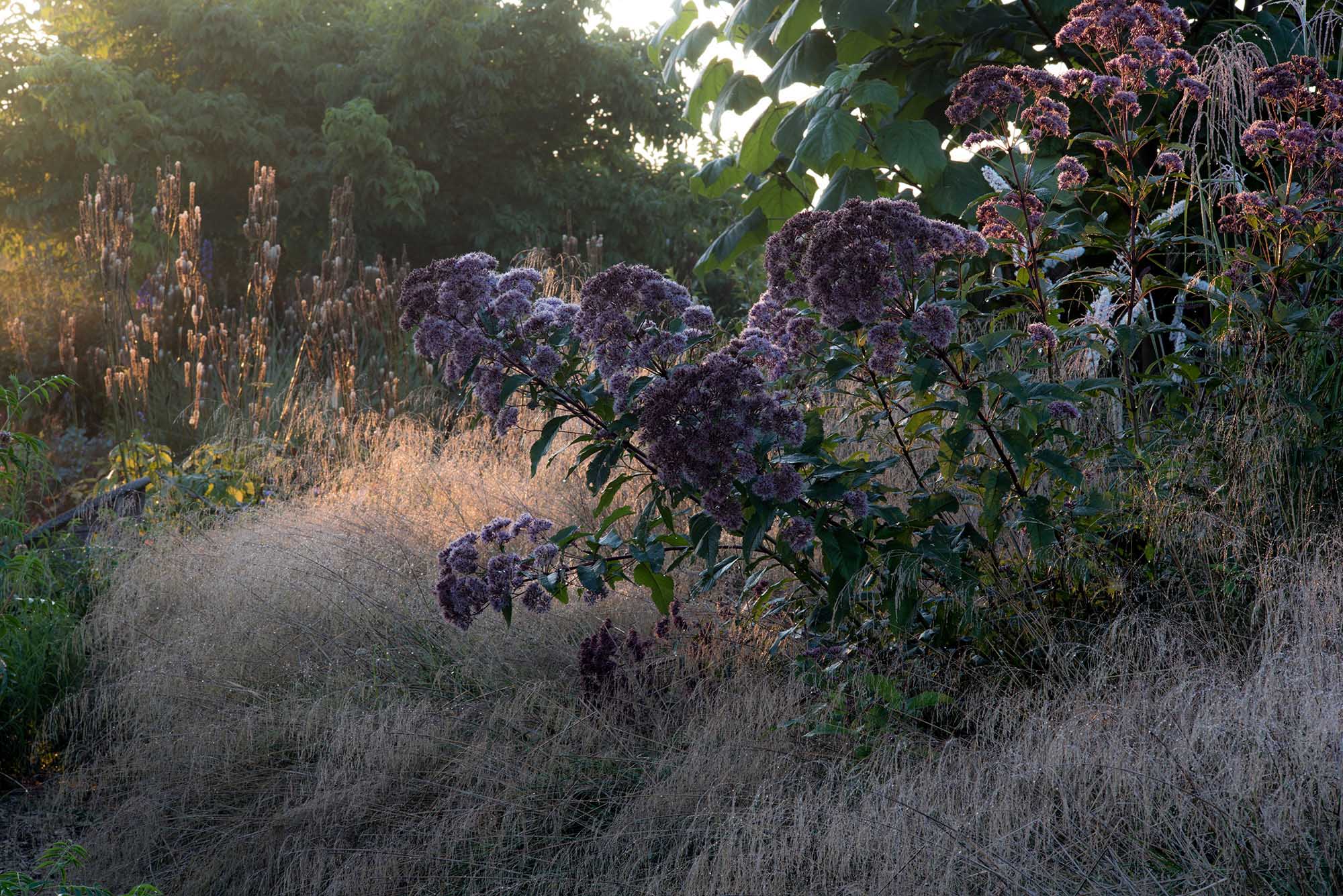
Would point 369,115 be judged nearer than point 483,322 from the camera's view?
No

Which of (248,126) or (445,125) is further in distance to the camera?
(445,125)

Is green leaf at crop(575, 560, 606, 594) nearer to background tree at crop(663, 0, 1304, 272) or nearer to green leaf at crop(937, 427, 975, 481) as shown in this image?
green leaf at crop(937, 427, 975, 481)

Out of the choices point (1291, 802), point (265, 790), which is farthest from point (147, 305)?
point (1291, 802)

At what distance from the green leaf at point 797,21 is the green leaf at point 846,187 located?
2.13 feet

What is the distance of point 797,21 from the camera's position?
491 centimetres

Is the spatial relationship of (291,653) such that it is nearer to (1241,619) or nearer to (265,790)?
(265,790)

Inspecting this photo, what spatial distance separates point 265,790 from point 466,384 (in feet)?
3.89

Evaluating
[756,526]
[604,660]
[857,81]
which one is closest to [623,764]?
[604,660]

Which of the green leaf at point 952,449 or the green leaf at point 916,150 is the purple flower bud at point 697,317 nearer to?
the green leaf at point 952,449

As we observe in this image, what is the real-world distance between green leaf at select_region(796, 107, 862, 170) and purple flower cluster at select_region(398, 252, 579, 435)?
2.02 m

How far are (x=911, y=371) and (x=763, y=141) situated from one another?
3037 millimetres

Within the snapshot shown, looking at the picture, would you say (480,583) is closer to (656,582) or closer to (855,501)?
(656,582)

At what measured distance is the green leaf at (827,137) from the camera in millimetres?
4309

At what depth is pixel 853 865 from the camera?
216 cm
